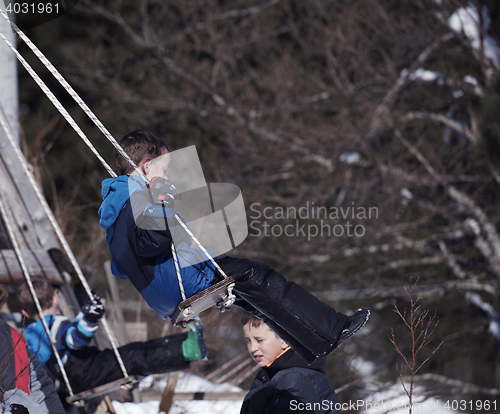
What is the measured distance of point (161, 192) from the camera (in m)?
2.36

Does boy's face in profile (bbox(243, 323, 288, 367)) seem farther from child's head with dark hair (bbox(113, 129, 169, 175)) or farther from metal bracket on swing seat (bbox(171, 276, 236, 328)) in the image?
child's head with dark hair (bbox(113, 129, 169, 175))

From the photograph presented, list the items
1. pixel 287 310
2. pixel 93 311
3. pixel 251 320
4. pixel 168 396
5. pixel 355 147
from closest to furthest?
pixel 287 310 < pixel 251 320 < pixel 93 311 < pixel 168 396 < pixel 355 147

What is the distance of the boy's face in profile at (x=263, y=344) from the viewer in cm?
270

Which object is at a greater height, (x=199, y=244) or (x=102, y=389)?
(x=199, y=244)

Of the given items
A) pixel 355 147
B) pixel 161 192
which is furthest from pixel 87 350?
pixel 355 147

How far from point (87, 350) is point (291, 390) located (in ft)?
5.63

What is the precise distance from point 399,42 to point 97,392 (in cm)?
869

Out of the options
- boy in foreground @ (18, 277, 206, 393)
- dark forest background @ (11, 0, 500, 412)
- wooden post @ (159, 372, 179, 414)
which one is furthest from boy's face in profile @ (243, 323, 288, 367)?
dark forest background @ (11, 0, 500, 412)

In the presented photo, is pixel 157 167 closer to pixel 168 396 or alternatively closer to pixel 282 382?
pixel 282 382

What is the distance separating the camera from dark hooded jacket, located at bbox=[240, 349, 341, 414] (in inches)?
97.1

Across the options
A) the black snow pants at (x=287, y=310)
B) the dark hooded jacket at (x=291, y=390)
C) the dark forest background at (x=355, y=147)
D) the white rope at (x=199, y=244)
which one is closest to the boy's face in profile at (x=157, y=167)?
the white rope at (x=199, y=244)

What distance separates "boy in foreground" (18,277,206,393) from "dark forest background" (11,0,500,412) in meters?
3.52

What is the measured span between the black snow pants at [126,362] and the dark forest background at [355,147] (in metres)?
3.50

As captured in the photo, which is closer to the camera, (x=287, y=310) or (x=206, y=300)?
(x=206, y=300)
